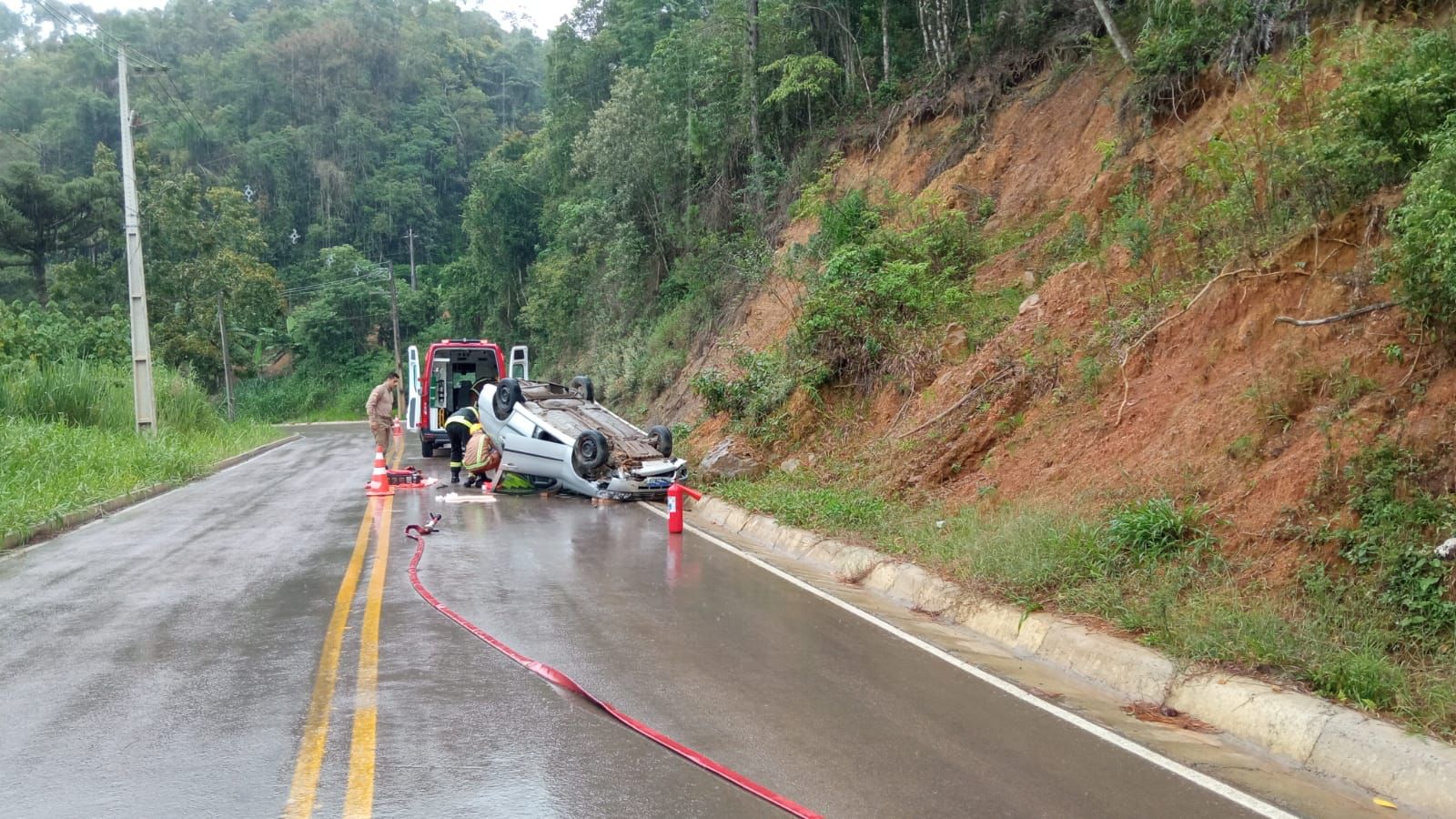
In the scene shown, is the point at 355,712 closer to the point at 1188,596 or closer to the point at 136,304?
the point at 1188,596

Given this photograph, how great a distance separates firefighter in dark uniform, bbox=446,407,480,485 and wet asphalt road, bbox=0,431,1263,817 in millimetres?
7962

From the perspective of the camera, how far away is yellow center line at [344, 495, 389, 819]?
14.8ft

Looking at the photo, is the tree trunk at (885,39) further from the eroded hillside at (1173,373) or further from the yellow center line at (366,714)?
the yellow center line at (366,714)

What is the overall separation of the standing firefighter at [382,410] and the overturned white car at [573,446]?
2.29 metres

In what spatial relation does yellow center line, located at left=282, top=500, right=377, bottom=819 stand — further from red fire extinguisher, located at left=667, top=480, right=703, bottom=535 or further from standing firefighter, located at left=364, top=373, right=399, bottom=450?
standing firefighter, located at left=364, top=373, right=399, bottom=450

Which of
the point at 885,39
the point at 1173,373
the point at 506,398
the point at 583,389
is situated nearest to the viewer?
the point at 1173,373

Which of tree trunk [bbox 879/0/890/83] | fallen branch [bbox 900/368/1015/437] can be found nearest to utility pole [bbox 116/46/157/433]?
fallen branch [bbox 900/368/1015/437]

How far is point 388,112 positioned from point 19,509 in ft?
256

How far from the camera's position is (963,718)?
5.88 m

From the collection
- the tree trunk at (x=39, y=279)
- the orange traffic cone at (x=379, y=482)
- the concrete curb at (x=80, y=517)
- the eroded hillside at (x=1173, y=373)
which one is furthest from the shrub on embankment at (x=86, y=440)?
the tree trunk at (x=39, y=279)

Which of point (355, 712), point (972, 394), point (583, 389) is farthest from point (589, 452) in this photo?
point (355, 712)

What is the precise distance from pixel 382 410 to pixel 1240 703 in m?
16.8

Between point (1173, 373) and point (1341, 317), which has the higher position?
point (1341, 317)

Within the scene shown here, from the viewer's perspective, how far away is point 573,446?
15.9 metres
